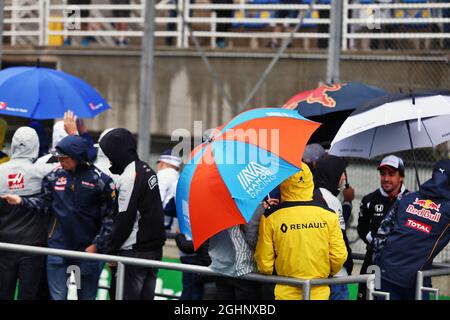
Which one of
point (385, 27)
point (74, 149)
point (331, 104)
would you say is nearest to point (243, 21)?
point (385, 27)

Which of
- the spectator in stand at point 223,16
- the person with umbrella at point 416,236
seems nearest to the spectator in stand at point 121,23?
the spectator in stand at point 223,16

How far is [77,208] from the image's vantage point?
24.4 feet

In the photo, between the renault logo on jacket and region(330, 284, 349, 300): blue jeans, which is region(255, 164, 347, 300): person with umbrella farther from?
region(330, 284, 349, 300): blue jeans

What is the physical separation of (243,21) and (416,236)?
23.5ft

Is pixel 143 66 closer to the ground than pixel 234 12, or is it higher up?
closer to the ground

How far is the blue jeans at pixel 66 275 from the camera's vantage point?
725 cm

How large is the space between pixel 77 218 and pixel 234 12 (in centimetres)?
741

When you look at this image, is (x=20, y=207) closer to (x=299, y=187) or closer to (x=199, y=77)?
(x=299, y=187)

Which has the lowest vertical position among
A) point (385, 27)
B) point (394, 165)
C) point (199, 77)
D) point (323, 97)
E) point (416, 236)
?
point (416, 236)

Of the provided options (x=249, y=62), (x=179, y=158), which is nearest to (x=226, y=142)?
(x=179, y=158)

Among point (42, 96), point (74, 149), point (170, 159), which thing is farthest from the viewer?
point (42, 96)

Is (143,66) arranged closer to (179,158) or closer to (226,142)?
(179,158)

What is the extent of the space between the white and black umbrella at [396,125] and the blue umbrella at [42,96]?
2823 mm
